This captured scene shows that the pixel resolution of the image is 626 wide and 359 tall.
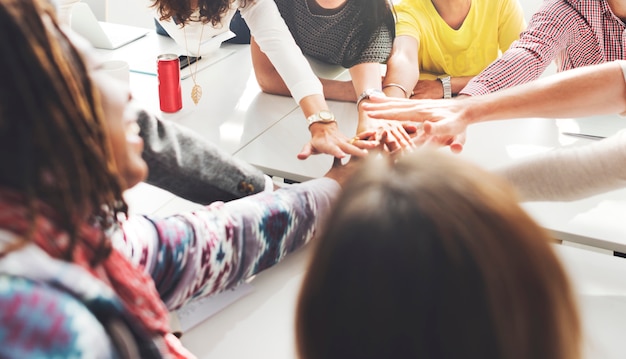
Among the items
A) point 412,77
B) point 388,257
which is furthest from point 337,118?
point 388,257

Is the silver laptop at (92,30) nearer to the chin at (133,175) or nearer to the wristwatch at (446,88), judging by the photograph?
the wristwatch at (446,88)

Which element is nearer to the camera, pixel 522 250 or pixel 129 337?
pixel 522 250

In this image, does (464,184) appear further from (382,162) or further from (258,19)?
(258,19)

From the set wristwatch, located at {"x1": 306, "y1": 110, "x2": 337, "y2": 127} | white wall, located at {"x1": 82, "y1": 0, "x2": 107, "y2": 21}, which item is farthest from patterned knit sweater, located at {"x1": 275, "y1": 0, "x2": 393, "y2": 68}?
white wall, located at {"x1": 82, "y1": 0, "x2": 107, "y2": 21}

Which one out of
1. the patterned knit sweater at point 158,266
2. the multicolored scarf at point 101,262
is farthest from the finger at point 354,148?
the multicolored scarf at point 101,262

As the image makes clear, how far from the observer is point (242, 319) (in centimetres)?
95

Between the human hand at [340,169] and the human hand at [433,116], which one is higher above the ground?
the human hand at [433,116]

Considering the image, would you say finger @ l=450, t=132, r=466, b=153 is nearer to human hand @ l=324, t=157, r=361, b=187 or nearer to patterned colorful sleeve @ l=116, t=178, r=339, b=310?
human hand @ l=324, t=157, r=361, b=187

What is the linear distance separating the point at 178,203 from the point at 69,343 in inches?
29.1

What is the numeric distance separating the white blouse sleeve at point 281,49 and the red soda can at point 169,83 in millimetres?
261

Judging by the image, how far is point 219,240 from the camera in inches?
37.2

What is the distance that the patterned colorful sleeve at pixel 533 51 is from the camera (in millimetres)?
1676

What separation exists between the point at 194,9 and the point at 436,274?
1480 mm

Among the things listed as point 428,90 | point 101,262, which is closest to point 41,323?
point 101,262
